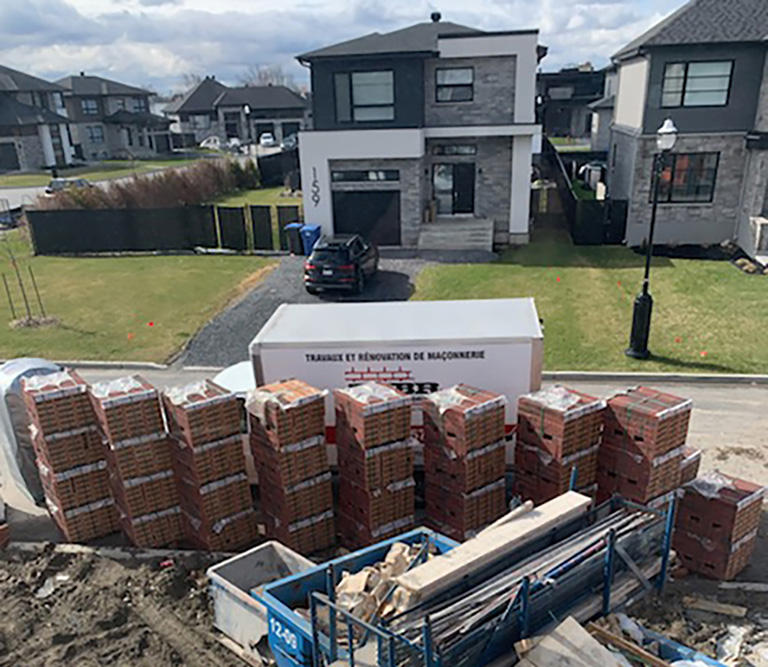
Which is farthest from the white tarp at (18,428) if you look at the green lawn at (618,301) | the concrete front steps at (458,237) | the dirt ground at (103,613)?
the concrete front steps at (458,237)

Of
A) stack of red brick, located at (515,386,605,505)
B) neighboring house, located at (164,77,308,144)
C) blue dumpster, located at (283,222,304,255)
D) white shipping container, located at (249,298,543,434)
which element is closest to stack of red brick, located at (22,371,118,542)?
white shipping container, located at (249,298,543,434)

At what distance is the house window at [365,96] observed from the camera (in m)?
28.1

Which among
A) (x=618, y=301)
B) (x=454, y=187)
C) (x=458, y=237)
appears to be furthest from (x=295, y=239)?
(x=618, y=301)

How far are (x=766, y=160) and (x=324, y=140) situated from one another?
1724 centimetres

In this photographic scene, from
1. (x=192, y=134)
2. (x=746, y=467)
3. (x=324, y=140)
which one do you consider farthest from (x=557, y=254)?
(x=192, y=134)

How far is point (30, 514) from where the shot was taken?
1168cm

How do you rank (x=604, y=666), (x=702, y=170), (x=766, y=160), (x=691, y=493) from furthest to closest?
(x=702, y=170) < (x=766, y=160) < (x=691, y=493) < (x=604, y=666)

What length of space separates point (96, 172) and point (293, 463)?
63809 millimetres

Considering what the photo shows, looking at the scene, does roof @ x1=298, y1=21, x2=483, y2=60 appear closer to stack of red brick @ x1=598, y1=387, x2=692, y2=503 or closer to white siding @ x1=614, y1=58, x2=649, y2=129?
white siding @ x1=614, y1=58, x2=649, y2=129

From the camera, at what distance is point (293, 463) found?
9.93 m

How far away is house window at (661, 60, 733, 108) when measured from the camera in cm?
2609

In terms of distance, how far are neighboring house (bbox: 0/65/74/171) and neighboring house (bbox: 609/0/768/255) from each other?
62247 mm

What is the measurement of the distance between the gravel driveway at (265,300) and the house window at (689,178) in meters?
10.7

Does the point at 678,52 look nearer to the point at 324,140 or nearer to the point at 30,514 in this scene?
the point at 324,140
